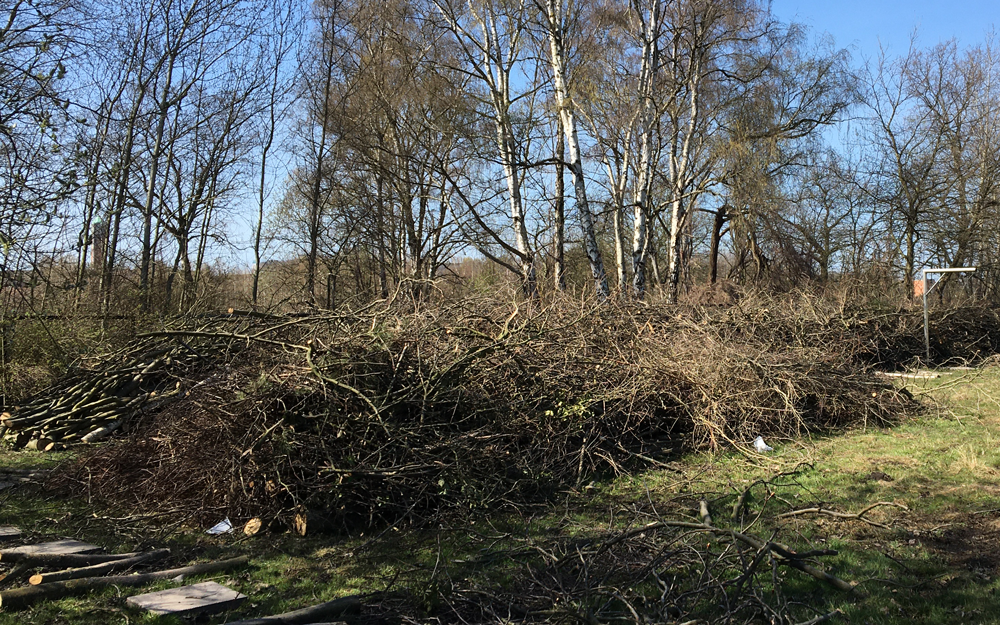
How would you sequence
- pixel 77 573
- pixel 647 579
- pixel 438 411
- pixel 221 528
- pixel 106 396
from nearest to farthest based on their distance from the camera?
pixel 647 579 < pixel 77 573 < pixel 221 528 < pixel 438 411 < pixel 106 396

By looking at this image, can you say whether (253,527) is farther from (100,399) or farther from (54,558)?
(100,399)

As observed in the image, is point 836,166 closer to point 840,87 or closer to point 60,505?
point 840,87

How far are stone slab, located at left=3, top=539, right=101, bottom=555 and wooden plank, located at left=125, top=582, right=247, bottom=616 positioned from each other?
0.98 metres

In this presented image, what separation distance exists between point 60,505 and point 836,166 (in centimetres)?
2684

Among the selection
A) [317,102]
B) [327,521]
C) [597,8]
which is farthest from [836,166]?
[327,521]

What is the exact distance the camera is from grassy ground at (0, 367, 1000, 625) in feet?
12.5

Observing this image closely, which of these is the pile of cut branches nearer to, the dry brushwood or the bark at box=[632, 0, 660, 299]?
the dry brushwood

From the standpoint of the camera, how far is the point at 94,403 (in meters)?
8.51

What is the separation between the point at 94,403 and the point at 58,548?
440 cm

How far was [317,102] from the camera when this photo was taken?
21.4m

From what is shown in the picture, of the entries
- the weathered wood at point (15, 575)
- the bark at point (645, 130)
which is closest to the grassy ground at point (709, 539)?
the weathered wood at point (15, 575)

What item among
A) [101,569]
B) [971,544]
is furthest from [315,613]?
[971,544]

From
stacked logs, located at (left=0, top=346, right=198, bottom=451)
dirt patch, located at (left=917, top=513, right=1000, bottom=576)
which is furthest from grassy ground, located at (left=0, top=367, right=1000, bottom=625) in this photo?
stacked logs, located at (left=0, top=346, right=198, bottom=451)

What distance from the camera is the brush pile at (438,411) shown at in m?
5.35
